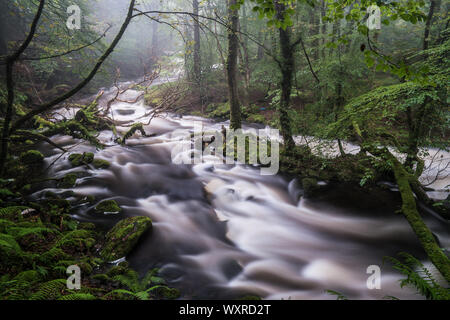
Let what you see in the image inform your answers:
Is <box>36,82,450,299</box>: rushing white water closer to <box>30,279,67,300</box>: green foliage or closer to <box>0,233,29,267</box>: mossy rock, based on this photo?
<box>30,279,67,300</box>: green foliage

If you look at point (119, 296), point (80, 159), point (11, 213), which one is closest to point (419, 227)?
point (119, 296)

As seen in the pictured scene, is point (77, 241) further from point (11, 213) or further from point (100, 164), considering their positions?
point (100, 164)

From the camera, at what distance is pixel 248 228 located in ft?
17.3

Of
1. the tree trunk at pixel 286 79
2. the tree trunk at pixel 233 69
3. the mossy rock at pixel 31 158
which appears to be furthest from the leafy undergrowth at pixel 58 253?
the tree trunk at pixel 233 69

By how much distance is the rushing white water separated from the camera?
3.75 metres

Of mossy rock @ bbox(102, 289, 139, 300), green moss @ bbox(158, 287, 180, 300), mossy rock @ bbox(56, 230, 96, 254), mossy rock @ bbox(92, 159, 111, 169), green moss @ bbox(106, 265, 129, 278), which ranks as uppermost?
mossy rock @ bbox(92, 159, 111, 169)

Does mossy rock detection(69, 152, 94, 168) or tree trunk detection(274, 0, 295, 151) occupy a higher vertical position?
tree trunk detection(274, 0, 295, 151)

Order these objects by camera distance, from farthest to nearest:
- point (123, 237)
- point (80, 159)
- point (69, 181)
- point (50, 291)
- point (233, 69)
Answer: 1. point (233, 69)
2. point (80, 159)
3. point (69, 181)
4. point (123, 237)
5. point (50, 291)

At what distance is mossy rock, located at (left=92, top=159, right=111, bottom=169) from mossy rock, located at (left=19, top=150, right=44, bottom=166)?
4.58ft

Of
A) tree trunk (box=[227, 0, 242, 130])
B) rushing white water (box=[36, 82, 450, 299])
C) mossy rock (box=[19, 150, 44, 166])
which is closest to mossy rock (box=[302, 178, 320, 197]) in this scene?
rushing white water (box=[36, 82, 450, 299])

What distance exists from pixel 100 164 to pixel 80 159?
23.8 inches

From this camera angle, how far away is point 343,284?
370 cm

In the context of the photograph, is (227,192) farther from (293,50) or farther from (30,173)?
(30,173)
